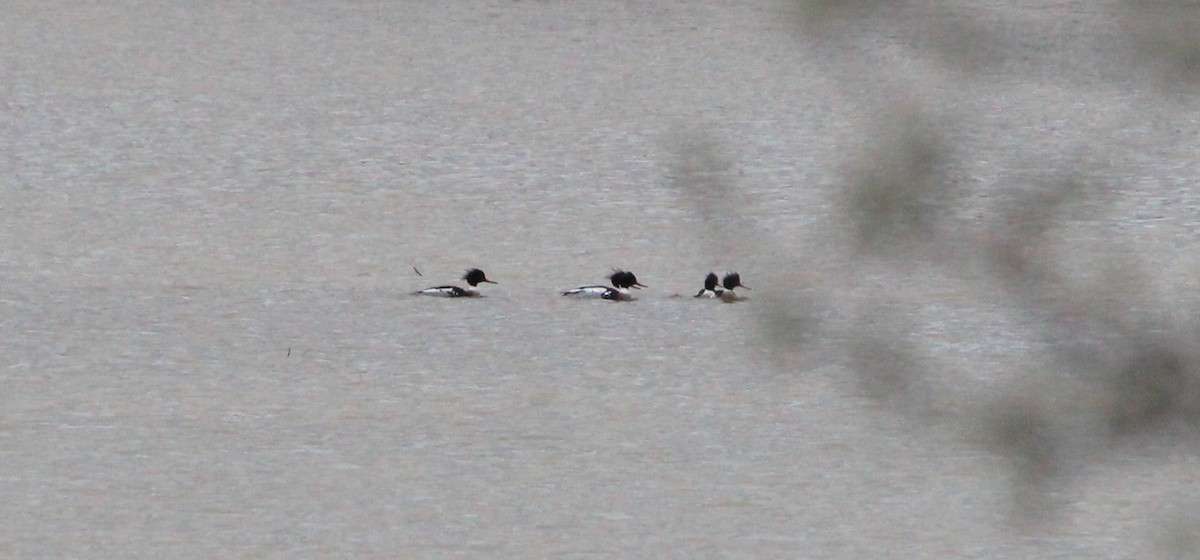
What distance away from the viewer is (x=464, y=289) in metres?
3.20

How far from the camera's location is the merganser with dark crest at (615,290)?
318 cm

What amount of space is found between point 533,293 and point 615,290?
0.13 meters

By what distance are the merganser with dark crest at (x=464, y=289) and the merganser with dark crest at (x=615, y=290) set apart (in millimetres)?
141

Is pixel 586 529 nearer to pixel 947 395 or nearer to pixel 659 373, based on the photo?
pixel 659 373

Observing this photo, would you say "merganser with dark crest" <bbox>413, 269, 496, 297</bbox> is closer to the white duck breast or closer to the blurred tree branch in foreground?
the white duck breast

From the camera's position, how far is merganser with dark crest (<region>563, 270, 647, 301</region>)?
3.18m

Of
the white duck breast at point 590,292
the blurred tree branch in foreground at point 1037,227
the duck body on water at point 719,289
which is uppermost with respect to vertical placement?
the duck body on water at point 719,289

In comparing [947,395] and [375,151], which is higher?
[375,151]

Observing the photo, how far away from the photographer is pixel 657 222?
11.9 ft

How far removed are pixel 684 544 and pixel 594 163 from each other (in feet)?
6.81

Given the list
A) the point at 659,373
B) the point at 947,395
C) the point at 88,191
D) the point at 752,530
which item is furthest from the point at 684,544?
the point at 88,191

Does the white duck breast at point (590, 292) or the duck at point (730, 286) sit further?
the white duck breast at point (590, 292)

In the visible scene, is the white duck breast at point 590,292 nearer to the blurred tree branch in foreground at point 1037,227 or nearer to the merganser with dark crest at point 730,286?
the merganser with dark crest at point 730,286

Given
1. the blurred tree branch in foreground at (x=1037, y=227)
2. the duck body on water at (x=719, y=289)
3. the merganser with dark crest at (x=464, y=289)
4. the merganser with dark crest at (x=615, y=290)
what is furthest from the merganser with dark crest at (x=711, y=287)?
the blurred tree branch in foreground at (x=1037, y=227)
